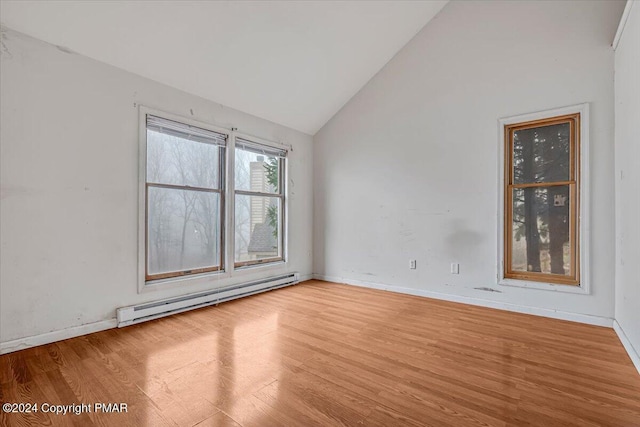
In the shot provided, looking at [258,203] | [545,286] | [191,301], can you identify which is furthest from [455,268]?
[191,301]

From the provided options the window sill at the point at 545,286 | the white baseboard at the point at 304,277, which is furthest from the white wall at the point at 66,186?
the window sill at the point at 545,286

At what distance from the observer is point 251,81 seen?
3.61 metres

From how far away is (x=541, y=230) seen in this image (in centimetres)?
325

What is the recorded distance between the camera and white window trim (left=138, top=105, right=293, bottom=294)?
3.00 meters

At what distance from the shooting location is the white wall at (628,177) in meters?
2.16

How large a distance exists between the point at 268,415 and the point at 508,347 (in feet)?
6.54

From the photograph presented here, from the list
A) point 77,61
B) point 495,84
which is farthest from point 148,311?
point 495,84

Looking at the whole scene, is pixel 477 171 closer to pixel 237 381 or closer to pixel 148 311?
pixel 237 381

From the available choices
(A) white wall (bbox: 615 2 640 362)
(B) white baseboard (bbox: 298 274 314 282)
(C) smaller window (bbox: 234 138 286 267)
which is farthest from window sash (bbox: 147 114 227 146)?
(A) white wall (bbox: 615 2 640 362)

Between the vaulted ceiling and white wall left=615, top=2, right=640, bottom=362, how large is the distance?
7.16 feet

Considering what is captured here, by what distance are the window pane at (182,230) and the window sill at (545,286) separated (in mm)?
3473

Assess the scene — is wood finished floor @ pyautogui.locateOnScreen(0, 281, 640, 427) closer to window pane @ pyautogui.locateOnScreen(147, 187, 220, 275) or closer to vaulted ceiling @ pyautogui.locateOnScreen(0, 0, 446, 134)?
window pane @ pyautogui.locateOnScreen(147, 187, 220, 275)

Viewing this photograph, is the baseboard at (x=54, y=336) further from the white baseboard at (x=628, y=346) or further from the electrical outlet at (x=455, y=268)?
the white baseboard at (x=628, y=346)

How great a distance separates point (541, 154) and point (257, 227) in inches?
143
